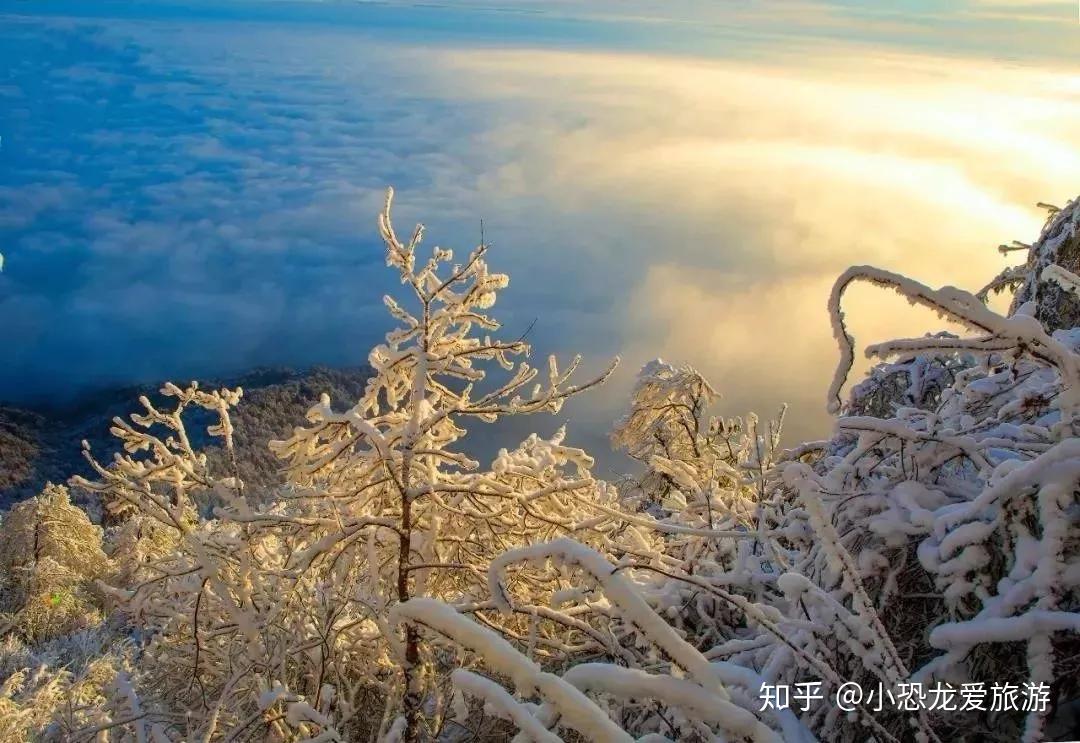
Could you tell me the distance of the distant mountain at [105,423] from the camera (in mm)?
100188

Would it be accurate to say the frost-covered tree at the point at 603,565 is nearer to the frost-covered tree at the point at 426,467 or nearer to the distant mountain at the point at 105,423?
the frost-covered tree at the point at 426,467

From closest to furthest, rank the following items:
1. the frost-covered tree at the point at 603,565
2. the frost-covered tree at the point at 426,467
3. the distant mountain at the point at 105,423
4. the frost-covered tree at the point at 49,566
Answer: the frost-covered tree at the point at 603,565 < the frost-covered tree at the point at 426,467 < the frost-covered tree at the point at 49,566 < the distant mountain at the point at 105,423

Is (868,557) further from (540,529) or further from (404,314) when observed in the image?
(404,314)

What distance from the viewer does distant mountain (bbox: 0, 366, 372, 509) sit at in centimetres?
10019

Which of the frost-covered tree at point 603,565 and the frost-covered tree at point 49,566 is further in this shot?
the frost-covered tree at point 49,566

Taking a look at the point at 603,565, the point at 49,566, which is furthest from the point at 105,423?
the point at 603,565

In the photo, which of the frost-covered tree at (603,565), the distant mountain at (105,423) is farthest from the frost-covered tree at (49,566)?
the distant mountain at (105,423)

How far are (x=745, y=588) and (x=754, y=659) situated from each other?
52cm

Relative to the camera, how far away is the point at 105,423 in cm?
12075

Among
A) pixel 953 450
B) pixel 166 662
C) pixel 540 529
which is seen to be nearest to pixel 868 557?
pixel 953 450

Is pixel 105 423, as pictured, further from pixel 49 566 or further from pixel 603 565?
pixel 603 565

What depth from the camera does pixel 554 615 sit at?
277cm

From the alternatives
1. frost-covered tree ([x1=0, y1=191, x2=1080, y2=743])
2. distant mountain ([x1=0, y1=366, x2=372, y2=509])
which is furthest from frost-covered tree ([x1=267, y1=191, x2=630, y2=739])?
distant mountain ([x1=0, y1=366, x2=372, y2=509])

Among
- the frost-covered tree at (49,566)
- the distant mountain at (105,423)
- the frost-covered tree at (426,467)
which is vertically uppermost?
the frost-covered tree at (426,467)
